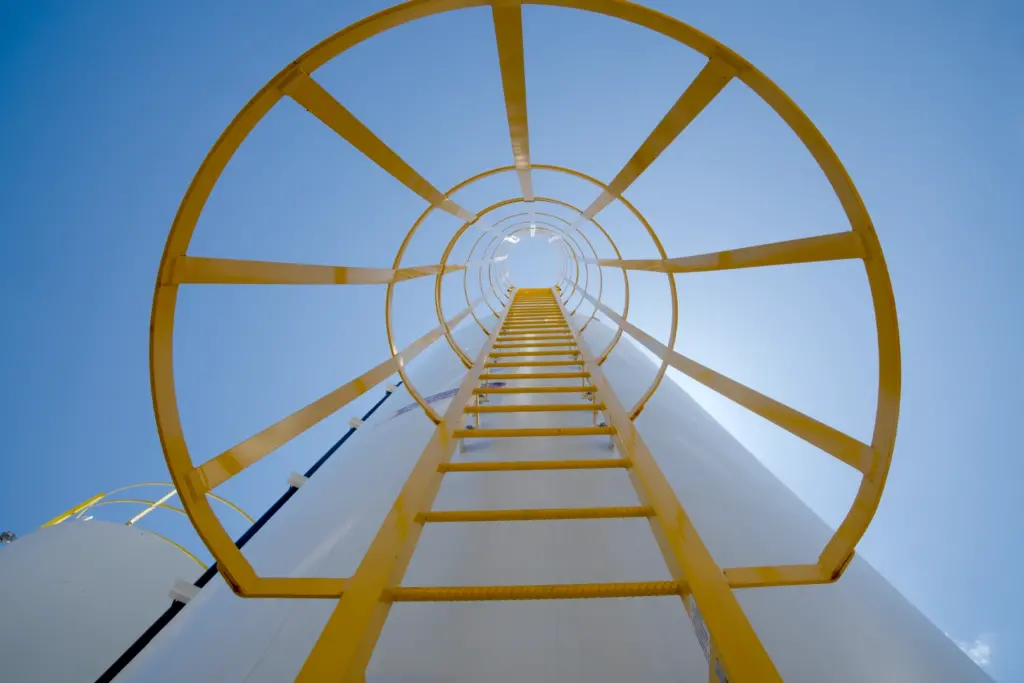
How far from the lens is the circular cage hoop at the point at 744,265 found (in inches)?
36.8

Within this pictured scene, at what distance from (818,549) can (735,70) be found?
5.33 feet

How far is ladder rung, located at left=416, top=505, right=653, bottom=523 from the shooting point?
4.07 feet

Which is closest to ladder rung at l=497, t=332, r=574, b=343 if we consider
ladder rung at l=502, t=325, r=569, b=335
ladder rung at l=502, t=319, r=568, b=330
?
ladder rung at l=502, t=325, r=569, b=335

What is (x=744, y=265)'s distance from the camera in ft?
4.25

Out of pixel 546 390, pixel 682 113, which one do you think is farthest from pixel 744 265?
pixel 546 390

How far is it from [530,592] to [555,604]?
35 cm

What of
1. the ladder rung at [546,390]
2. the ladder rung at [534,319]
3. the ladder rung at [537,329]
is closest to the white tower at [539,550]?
the ladder rung at [546,390]

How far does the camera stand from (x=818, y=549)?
61.1 inches

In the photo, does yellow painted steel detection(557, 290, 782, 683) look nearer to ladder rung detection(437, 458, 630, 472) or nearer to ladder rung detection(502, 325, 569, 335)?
ladder rung detection(437, 458, 630, 472)

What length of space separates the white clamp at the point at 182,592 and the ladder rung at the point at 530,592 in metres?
1.31

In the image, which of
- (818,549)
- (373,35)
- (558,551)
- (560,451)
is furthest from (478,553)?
(373,35)

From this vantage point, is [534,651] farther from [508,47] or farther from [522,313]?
[522,313]

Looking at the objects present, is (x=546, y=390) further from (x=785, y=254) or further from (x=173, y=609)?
(x=173, y=609)

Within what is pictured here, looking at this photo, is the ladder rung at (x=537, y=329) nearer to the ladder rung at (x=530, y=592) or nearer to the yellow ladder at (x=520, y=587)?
the yellow ladder at (x=520, y=587)
